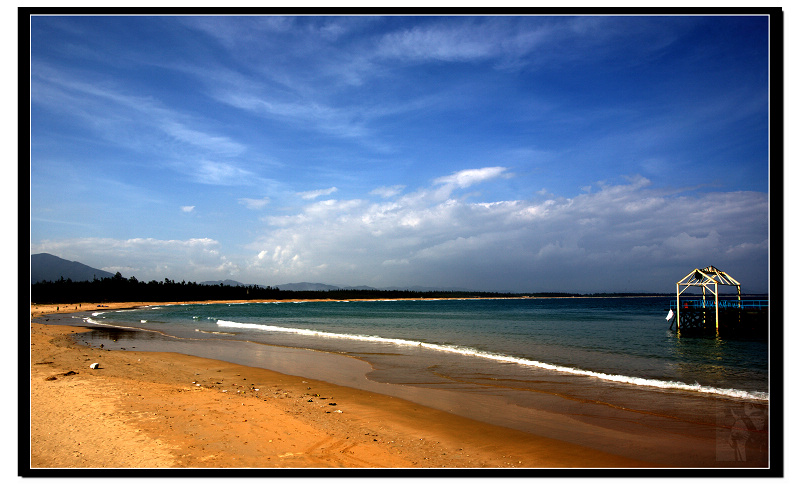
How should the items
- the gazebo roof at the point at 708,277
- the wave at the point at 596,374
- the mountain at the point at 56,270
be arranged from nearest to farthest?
the mountain at the point at 56,270, the wave at the point at 596,374, the gazebo roof at the point at 708,277

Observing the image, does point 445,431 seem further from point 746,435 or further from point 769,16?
point 769,16

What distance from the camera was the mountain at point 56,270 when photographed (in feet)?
14.7

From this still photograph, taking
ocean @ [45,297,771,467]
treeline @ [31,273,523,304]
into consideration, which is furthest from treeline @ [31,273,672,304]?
ocean @ [45,297,771,467]

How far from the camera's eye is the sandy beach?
5012mm

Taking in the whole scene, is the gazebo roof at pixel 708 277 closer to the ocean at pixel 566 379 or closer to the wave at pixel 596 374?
the ocean at pixel 566 379

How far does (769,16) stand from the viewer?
13.5 ft

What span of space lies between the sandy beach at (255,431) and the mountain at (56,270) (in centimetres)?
196

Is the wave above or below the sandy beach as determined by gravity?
below

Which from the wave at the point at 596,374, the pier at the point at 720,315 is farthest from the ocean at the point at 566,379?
the pier at the point at 720,315

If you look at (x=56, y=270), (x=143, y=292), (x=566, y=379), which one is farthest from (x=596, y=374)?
(x=143, y=292)

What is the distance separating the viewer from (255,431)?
6.23 meters

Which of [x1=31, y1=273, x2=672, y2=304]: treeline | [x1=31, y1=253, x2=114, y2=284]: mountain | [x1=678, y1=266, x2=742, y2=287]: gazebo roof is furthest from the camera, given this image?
[x1=31, y1=273, x2=672, y2=304]: treeline

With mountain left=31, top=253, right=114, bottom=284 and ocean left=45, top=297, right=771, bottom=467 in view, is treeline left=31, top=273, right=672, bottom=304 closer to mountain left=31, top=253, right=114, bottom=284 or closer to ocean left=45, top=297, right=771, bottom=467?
mountain left=31, top=253, right=114, bottom=284

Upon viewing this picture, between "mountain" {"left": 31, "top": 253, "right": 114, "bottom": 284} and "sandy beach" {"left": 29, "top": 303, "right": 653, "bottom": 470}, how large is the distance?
1.96 m
